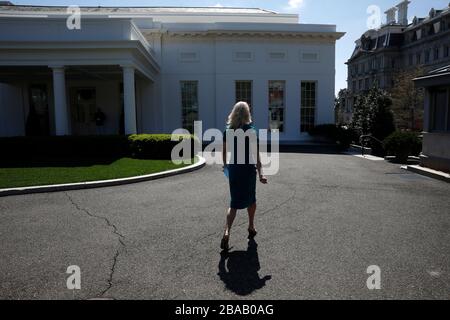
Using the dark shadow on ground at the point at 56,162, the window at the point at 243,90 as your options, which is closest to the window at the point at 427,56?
the window at the point at 243,90

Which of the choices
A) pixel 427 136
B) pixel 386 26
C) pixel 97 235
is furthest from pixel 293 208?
pixel 386 26

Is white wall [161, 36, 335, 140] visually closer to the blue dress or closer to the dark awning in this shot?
the dark awning

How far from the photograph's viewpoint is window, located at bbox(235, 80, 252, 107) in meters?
23.2

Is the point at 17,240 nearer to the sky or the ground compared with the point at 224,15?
nearer to the ground

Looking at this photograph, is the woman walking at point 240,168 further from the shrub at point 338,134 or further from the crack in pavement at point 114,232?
the shrub at point 338,134

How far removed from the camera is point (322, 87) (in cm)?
2341

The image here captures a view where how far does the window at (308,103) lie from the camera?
23.5m

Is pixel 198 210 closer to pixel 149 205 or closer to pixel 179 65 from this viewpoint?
pixel 149 205

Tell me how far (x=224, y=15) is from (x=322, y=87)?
9683mm

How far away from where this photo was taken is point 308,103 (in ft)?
77.6

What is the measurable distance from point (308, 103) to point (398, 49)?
5636cm

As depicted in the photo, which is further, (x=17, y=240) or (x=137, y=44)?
(x=137, y=44)

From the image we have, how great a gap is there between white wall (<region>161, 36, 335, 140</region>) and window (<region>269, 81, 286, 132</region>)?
0.31m

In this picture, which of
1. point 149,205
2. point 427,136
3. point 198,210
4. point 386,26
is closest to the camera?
point 198,210
